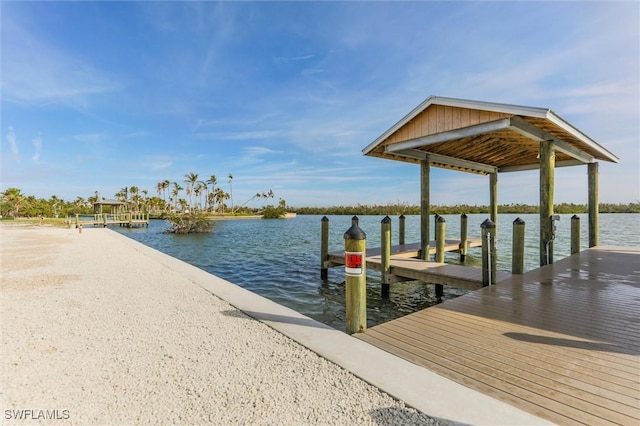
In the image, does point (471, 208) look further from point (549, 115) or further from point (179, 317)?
point (179, 317)

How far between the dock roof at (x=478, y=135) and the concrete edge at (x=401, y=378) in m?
5.57

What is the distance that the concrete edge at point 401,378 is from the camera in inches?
80.6

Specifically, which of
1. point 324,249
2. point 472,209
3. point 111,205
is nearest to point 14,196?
point 111,205

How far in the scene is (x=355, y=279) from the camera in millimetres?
3730

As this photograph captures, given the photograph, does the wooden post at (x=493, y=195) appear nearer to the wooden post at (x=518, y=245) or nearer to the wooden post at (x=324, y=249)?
the wooden post at (x=518, y=245)

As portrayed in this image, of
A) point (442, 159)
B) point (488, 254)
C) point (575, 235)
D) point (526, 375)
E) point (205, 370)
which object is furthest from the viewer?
point (442, 159)

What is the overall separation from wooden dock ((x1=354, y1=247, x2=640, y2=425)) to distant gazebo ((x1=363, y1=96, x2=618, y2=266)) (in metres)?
3.16

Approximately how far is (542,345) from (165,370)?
391 centimetres

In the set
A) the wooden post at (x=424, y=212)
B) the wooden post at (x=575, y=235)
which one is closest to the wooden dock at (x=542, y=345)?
the wooden post at (x=424, y=212)

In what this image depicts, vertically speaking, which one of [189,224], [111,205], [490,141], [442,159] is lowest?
[189,224]

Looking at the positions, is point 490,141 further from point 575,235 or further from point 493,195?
point 493,195

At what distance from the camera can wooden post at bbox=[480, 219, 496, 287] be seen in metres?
5.62

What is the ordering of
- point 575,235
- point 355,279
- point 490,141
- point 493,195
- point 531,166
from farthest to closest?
point 493,195 → point 531,166 → point 575,235 → point 490,141 → point 355,279

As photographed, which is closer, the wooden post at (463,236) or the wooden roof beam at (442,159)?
the wooden roof beam at (442,159)
